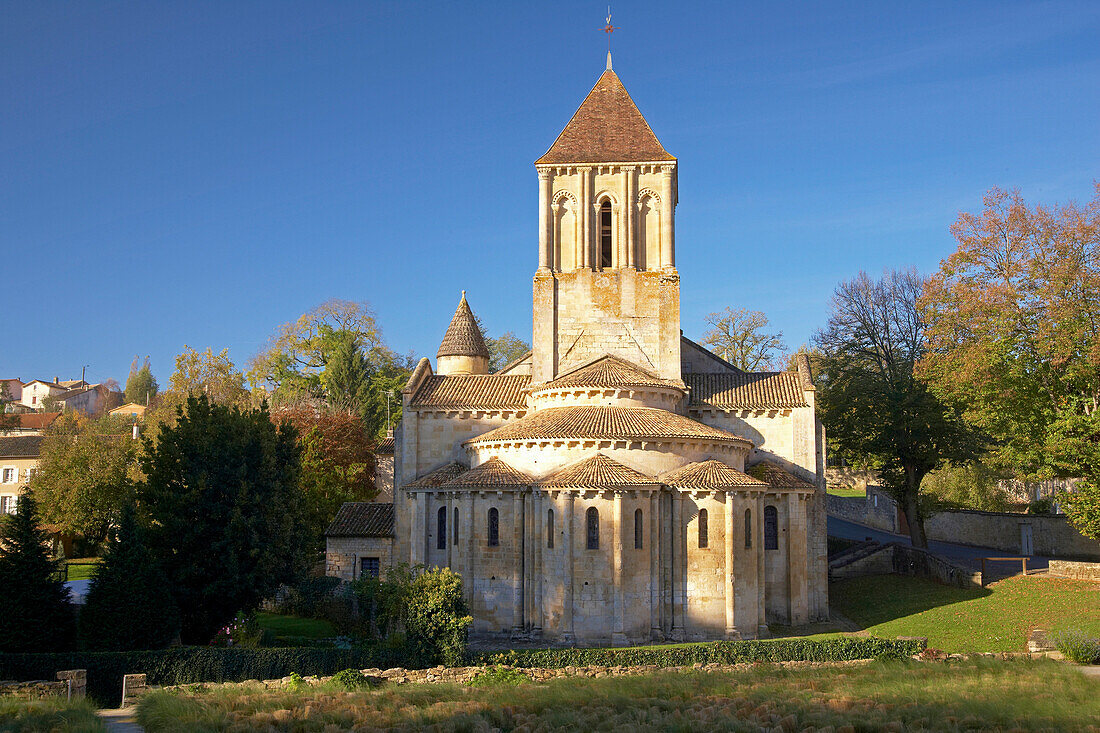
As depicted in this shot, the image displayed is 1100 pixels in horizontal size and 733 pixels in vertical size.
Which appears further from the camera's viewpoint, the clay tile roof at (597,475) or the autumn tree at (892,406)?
the autumn tree at (892,406)

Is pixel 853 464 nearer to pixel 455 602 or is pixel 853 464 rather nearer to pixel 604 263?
pixel 604 263

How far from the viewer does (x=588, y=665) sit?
2106cm

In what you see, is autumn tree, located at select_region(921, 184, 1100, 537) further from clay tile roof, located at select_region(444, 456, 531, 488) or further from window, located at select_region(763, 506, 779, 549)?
clay tile roof, located at select_region(444, 456, 531, 488)

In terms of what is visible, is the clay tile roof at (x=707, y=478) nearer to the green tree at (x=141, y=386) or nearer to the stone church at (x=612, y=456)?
the stone church at (x=612, y=456)

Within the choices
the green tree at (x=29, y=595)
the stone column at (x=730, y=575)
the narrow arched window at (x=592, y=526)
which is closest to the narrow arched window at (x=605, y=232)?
the narrow arched window at (x=592, y=526)

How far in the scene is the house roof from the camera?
55156 millimetres

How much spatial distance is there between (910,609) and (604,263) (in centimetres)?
1735

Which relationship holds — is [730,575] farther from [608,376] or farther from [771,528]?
[608,376]

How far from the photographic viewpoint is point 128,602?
21.6 metres

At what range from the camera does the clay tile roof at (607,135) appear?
34344 mm

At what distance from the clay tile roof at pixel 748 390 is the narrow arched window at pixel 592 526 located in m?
8.24

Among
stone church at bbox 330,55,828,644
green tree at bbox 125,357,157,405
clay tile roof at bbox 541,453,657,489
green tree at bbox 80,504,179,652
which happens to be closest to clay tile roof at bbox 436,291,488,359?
stone church at bbox 330,55,828,644

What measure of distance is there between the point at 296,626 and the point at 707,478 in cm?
1497

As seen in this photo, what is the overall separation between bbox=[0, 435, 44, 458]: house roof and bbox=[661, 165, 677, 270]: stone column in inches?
1718
